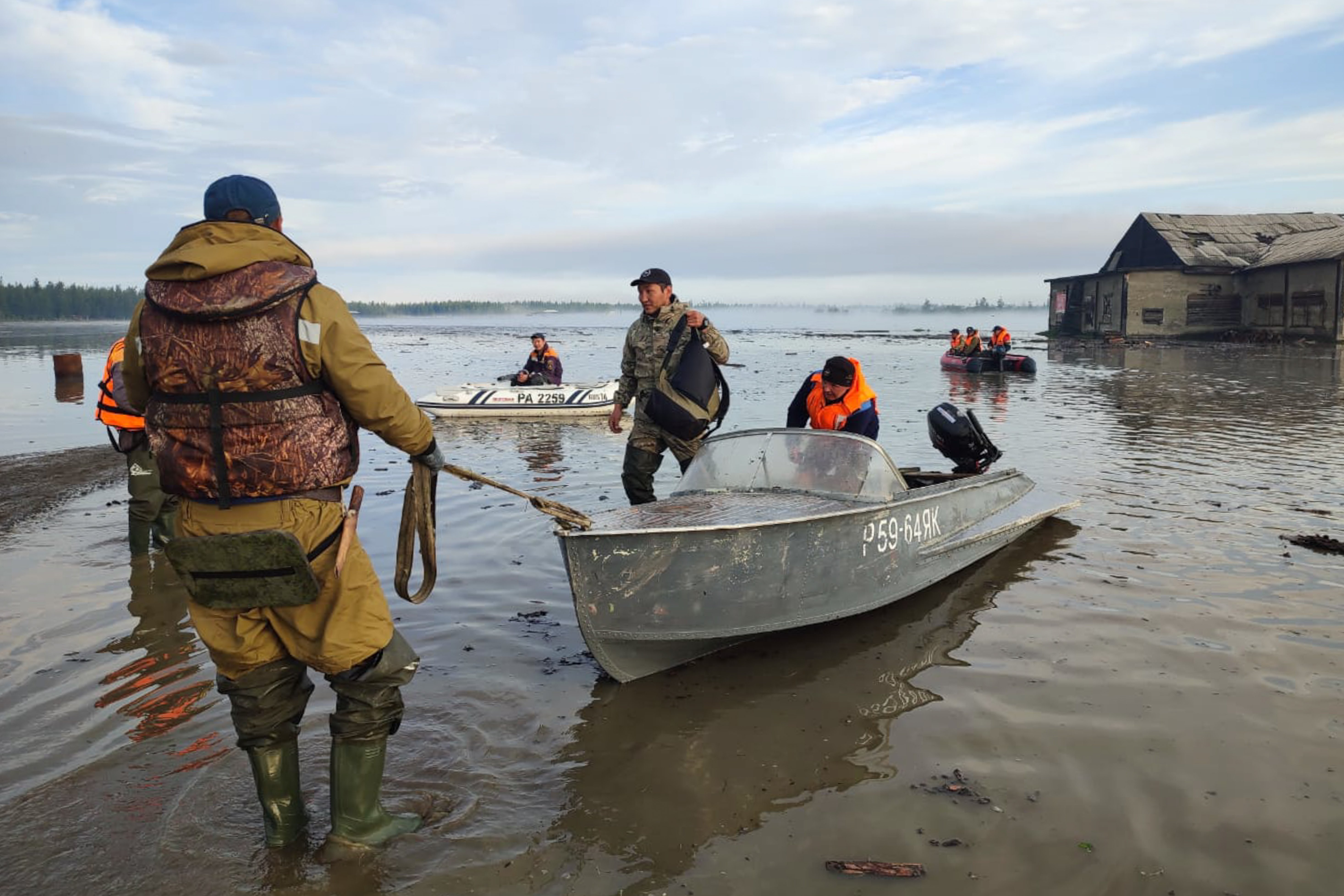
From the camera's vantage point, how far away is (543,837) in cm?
379

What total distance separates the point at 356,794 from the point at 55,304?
155m

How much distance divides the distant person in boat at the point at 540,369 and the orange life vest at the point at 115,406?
37.0 ft

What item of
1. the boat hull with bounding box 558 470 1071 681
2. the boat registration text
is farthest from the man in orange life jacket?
the boat registration text

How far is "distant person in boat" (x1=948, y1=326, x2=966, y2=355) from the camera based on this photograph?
31.8 metres

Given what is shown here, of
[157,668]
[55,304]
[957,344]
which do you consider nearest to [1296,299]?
[957,344]

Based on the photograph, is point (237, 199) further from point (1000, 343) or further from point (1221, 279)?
point (1221, 279)

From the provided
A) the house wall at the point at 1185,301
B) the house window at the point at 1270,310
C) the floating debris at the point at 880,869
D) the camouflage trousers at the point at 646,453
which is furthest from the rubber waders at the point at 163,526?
the house window at the point at 1270,310

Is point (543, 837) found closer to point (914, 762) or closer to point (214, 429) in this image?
point (914, 762)

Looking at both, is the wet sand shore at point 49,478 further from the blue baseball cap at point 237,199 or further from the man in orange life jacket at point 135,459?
the blue baseball cap at point 237,199

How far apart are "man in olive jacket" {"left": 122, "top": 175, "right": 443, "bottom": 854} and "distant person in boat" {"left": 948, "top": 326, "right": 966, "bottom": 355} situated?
3054 centimetres

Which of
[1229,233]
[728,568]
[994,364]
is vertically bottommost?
[728,568]

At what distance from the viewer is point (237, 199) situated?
11.1ft

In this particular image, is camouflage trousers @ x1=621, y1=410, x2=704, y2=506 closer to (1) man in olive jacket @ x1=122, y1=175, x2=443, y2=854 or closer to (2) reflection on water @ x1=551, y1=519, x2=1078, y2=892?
(2) reflection on water @ x1=551, y1=519, x2=1078, y2=892

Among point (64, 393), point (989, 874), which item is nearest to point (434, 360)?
point (64, 393)
